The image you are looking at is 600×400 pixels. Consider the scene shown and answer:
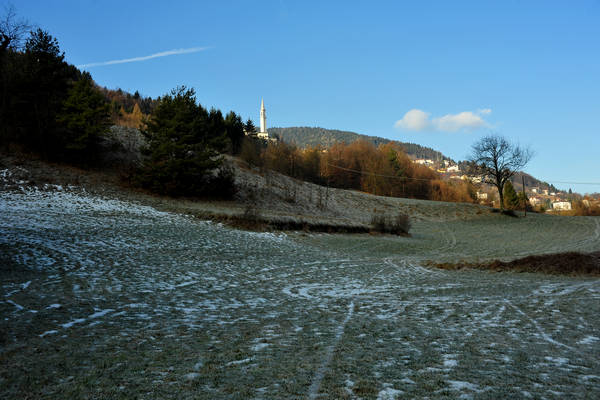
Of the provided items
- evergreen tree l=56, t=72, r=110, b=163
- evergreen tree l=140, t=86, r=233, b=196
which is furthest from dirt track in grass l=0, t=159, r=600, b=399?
evergreen tree l=56, t=72, r=110, b=163

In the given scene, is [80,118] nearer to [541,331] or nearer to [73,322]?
[73,322]

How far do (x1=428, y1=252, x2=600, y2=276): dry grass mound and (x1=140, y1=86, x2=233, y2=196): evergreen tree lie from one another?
2453cm

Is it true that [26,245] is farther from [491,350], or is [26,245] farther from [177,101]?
[177,101]

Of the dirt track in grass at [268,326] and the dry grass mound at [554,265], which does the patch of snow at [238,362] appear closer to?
the dirt track in grass at [268,326]

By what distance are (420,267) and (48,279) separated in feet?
44.1

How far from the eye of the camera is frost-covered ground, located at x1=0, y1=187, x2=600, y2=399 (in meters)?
3.94

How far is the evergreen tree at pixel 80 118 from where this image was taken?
32844 millimetres

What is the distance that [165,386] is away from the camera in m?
3.85

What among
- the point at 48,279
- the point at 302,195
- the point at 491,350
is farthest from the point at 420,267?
the point at 302,195

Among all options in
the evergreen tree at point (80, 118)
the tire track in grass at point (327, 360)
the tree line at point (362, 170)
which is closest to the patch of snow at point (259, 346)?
the tire track in grass at point (327, 360)

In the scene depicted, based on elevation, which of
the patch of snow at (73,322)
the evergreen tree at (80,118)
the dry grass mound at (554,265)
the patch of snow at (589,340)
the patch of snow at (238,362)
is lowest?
the dry grass mound at (554,265)

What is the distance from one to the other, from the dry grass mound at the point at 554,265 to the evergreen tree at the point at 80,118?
3192 cm

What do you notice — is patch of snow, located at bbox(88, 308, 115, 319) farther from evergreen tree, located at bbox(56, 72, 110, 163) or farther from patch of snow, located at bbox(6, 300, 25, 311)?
evergreen tree, located at bbox(56, 72, 110, 163)

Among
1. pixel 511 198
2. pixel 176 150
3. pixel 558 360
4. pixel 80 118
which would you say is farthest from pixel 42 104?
pixel 511 198
